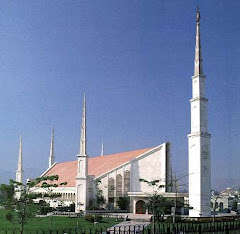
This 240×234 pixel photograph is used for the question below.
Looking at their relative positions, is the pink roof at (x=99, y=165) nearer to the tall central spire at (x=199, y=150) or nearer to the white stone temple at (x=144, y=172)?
the white stone temple at (x=144, y=172)

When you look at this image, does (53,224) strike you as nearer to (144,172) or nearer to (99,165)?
(144,172)

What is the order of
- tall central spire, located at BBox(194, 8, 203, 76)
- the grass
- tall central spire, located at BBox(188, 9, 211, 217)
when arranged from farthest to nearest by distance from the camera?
tall central spire, located at BBox(194, 8, 203, 76) → tall central spire, located at BBox(188, 9, 211, 217) → the grass

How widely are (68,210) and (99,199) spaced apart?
4.59 metres

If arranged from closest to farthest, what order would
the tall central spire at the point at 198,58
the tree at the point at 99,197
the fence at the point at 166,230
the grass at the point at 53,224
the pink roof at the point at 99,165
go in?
the fence at the point at 166,230 < the grass at the point at 53,224 < the tall central spire at the point at 198,58 < the tree at the point at 99,197 < the pink roof at the point at 99,165

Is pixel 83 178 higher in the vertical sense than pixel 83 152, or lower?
lower

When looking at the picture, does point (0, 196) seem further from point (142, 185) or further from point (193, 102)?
point (142, 185)

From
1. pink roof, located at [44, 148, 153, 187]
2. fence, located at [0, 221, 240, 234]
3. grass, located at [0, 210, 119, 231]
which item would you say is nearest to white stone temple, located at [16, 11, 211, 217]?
pink roof, located at [44, 148, 153, 187]

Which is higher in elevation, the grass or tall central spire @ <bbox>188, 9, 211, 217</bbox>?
tall central spire @ <bbox>188, 9, 211, 217</bbox>

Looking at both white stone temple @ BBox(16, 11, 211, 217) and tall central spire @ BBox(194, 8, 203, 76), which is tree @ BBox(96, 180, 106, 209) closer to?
white stone temple @ BBox(16, 11, 211, 217)

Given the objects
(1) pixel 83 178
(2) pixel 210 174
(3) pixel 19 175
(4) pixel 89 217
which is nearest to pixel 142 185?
(1) pixel 83 178

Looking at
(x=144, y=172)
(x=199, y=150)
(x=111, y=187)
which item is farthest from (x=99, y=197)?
(x=199, y=150)

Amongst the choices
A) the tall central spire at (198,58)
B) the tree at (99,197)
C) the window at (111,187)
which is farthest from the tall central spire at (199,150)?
the tree at (99,197)

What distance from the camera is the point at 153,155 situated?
58.3m

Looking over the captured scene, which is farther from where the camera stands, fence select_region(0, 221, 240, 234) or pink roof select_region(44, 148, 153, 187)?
pink roof select_region(44, 148, 153, 187)
